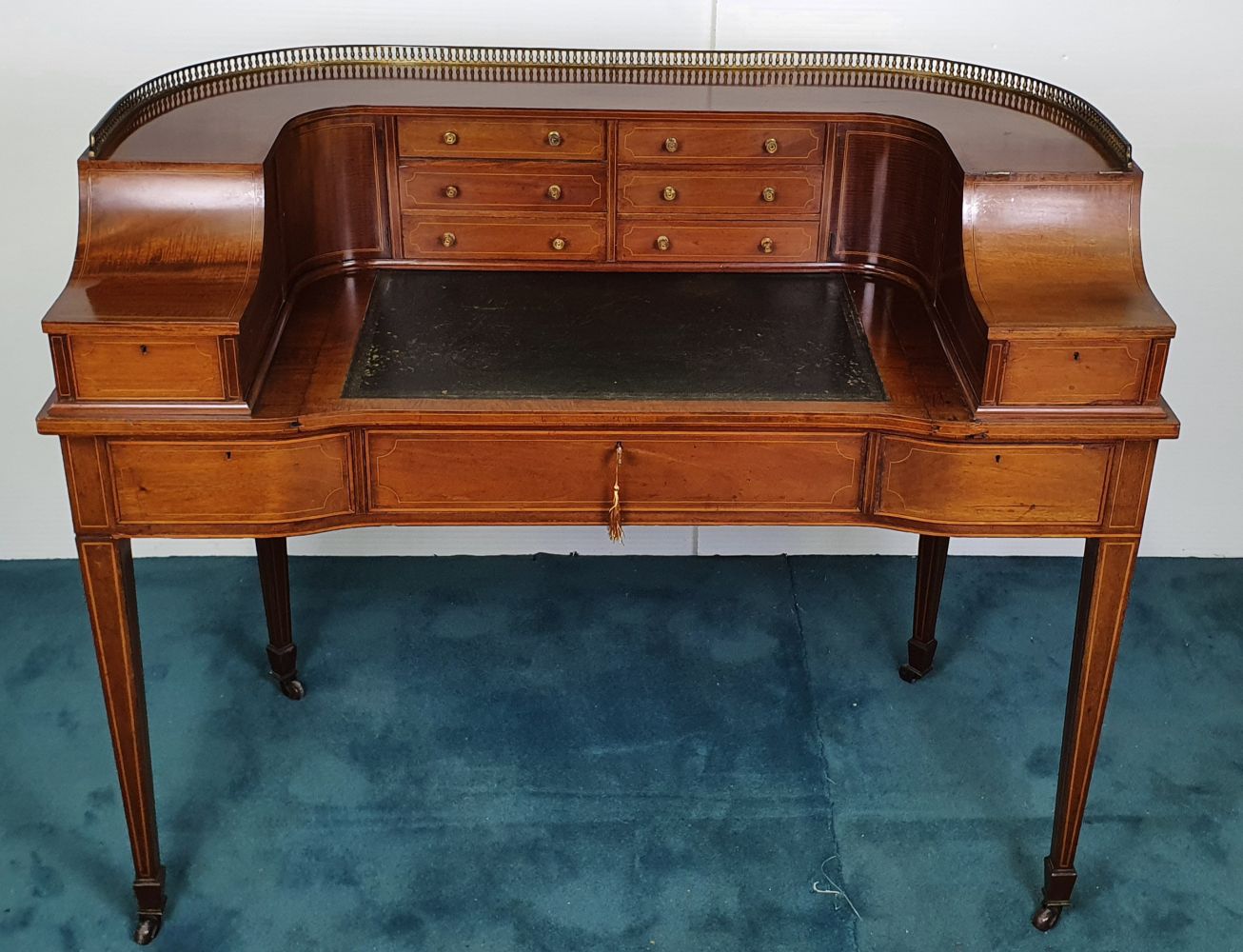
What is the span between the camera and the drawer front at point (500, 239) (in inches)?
118

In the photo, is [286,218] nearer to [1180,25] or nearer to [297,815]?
[297,815]

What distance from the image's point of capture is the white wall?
3.54m

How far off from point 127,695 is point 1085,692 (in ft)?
5.63

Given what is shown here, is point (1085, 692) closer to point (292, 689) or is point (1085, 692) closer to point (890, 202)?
point (890, 202)

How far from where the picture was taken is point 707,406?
2.51 m

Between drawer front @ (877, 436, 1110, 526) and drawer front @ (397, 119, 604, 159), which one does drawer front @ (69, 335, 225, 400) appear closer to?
drawer front @ (397, 119, 604, 159)

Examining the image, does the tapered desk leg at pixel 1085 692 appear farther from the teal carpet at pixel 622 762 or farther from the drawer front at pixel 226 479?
the drawer front at pixel 226 479

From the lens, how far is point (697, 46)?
3576 mm

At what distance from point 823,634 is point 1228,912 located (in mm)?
1167

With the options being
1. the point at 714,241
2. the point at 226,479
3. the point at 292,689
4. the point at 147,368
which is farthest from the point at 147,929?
the point at 714,241

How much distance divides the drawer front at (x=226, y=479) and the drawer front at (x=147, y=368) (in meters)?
0.08

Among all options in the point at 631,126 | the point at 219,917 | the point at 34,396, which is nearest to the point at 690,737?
the point at 219,917

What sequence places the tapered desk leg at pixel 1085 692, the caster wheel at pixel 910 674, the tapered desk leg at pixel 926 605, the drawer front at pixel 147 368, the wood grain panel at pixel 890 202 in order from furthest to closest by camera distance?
the caster wheel at pixel 910 674
the tapered desk leg at pixel 926 605
the wood grain panel at pixel 890 202
the tapered desk leg at pixel 1085 692
the drawer front at pixel 147 368

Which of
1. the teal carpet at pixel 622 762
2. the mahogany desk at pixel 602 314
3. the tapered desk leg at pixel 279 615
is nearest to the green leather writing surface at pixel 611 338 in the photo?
the mahogany desk at pixel 602 314
